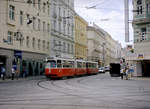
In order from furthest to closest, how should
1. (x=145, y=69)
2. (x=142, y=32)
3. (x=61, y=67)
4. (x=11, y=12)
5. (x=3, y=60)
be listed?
1. (x=145, y=69)
2. (x=142, y=32)
3. (x=11, y=12)
4. (x=3, y=60)
5. (x=61, y=67)

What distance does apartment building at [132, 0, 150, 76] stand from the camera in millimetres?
34812

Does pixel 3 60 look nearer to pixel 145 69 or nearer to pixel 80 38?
pixel 145 69

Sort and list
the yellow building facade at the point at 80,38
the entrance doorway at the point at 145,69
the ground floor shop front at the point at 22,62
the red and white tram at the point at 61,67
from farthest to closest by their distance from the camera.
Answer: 1. the yellow building facade at the point at 80,38
2. the entrance doorway at the point at 145,69
3. the ground floor shop front at the point at 22,62
4. the red and white tram at the point at 61,67

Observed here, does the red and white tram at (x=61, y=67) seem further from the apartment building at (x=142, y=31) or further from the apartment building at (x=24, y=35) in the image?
the apartment building at (x=142, y=31)

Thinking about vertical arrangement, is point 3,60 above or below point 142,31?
below

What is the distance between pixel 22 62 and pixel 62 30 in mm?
19249

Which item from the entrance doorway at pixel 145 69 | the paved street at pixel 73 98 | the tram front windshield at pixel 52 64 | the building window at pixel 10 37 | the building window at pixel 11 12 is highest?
the building window at pixel 11 12

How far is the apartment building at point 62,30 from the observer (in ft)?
164

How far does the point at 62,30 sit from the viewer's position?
54.8 meters

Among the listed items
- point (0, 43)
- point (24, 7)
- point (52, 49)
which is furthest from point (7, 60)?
point (52, 49)

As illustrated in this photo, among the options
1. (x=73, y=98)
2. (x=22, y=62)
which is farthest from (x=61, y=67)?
(x=73, y=98)

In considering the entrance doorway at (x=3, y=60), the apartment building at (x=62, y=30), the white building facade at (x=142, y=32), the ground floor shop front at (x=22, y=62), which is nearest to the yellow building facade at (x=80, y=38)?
the apartment building at (x=62, y=30)

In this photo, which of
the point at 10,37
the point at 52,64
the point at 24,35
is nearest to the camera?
the point at 52,64

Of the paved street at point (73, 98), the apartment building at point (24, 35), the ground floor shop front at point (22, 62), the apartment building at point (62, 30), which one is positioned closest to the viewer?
the paved street at point (73, 98)
